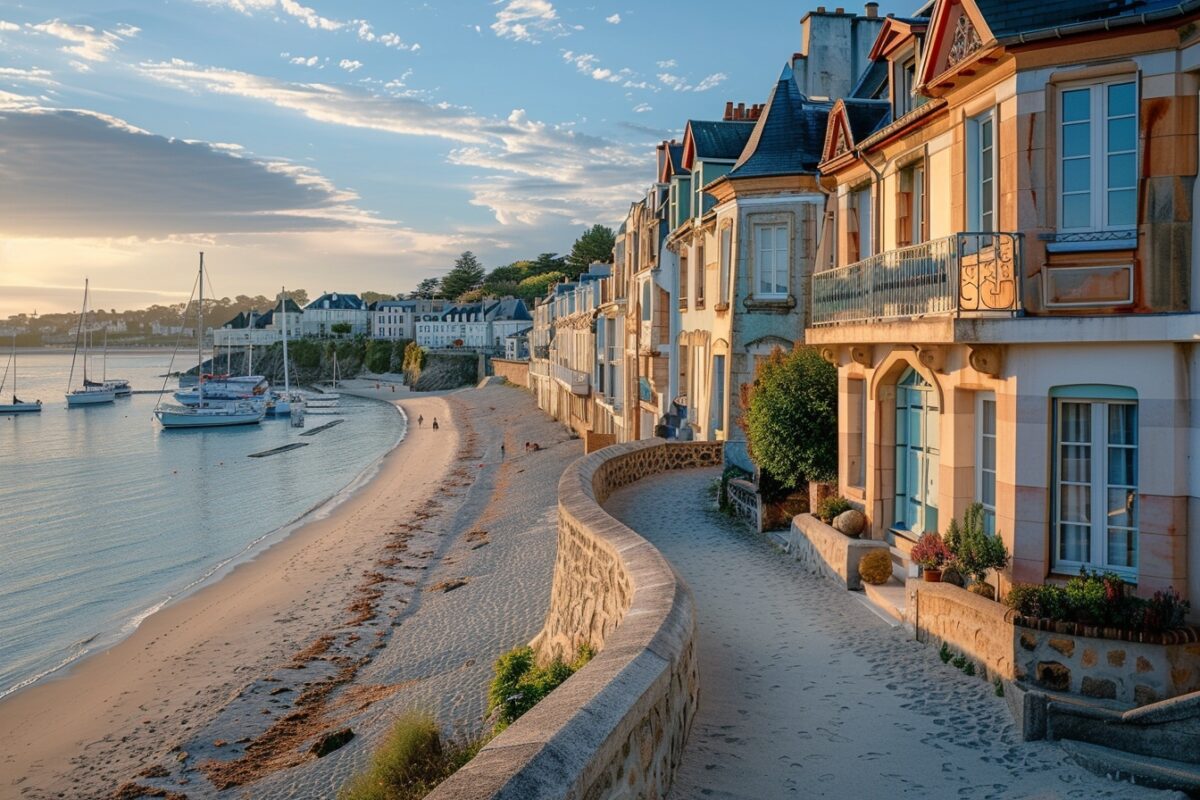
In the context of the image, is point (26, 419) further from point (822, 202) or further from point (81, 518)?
point (822, 202)

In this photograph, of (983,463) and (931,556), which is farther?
(931,556)

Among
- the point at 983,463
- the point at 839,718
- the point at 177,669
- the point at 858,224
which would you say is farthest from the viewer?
the point at 177,669

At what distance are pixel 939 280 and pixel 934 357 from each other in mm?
1291

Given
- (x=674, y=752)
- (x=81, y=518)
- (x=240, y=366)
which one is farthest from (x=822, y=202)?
(x=240, y=366)

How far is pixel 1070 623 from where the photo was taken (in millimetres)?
9227

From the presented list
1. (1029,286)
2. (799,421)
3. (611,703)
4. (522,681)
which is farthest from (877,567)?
(611,703)

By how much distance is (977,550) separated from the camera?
1087 centimetres

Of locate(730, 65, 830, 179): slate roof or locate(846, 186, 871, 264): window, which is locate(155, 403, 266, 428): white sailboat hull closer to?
locate(730, 65, 830, 179): slate roof

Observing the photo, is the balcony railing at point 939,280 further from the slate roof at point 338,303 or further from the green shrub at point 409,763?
the slate roof at point 338,303

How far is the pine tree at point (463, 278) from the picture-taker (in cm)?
18650

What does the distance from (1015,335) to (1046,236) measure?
1095mm

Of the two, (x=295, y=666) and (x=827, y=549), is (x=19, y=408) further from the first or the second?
(x=827, y=549)

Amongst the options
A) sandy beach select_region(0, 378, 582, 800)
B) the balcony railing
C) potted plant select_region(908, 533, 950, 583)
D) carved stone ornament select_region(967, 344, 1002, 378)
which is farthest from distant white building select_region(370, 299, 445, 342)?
carved stone ornament select_region(967, 344, 1002, 378)

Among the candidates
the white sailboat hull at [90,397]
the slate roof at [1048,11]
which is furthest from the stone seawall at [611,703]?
the white sailboat hull at [90,397]
